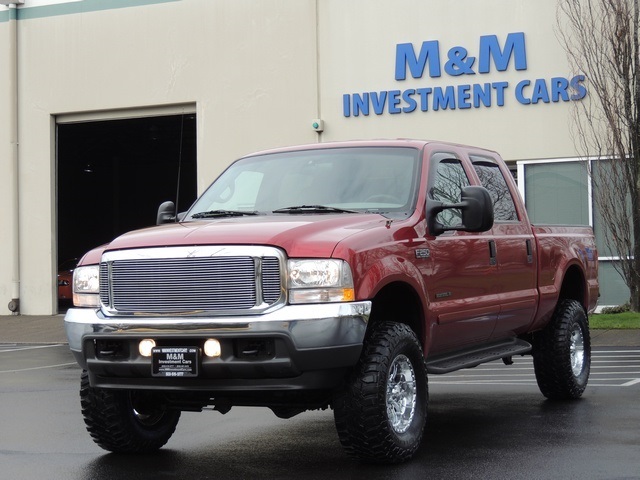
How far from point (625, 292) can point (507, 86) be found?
4359mm

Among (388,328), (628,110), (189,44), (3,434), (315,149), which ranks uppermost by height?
(189,44)

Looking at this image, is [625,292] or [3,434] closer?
[3,434]

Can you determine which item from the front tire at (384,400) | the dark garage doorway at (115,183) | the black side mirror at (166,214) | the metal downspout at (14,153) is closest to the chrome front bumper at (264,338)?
the front tire at (384,400)

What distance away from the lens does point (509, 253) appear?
29.4 feet

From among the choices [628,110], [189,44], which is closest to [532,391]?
[628,110]

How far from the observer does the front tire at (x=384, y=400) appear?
6.68 m

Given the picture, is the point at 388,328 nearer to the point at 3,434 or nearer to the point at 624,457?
the point at 624,457

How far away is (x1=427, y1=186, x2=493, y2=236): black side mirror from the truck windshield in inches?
6.8

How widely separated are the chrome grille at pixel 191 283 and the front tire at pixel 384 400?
0.72 m

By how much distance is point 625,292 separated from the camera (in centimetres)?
2058

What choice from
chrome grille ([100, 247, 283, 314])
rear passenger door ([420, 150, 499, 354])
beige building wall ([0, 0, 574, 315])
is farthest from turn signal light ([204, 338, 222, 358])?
beige building wall ([0, 0, 574, 315])

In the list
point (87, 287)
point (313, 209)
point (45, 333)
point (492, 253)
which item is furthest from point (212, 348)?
point (45, 333)

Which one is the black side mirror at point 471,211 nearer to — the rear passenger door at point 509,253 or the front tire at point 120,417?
the rear passenger door at point 509,253

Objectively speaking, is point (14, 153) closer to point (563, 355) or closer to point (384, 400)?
point (563, 355)
